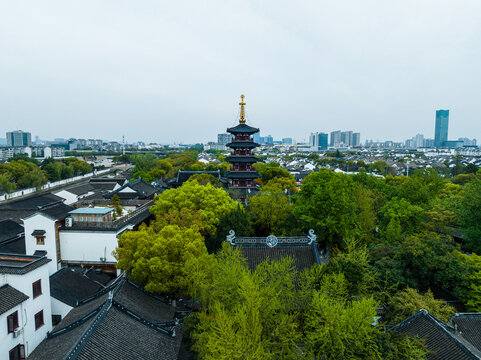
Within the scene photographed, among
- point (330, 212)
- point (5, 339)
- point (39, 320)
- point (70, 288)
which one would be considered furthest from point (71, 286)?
point (330, 212)

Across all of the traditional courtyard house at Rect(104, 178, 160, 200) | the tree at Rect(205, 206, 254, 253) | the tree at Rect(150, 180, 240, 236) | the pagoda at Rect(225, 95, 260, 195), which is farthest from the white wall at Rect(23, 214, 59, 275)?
the pagoda at Rect(225, 95, 260, 195)

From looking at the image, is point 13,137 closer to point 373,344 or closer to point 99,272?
point 99,272

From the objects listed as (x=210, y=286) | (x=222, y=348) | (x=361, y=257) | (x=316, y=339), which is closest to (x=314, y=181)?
(x=361, y=257)

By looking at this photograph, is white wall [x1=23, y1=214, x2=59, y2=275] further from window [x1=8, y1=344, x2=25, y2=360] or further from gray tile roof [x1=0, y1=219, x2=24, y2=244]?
window [x1=8, y1=344, x2=25, y2=360]

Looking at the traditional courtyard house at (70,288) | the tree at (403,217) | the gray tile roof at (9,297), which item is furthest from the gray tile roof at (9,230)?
the tree at (403,217)

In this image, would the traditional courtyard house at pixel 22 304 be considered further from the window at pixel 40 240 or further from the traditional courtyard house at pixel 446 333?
the traditional courtyard house at pixel 446 333

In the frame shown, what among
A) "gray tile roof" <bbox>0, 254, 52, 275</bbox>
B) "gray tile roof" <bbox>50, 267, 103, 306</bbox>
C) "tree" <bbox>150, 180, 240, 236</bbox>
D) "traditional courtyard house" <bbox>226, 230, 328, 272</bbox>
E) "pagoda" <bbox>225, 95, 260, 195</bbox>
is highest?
"pagoda" <bbox>225, 95, 260, 195</bbox>

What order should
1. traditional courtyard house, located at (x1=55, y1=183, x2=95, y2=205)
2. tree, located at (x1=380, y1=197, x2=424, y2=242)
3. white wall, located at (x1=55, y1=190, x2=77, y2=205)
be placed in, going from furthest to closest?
traditional courtyard house, located at (x1=55, y1=183, x2=95, y2=205), white wall, located at (x1=55, y1=190, x2=77, y2=205), tree, located at (x1=380, y1=197, x2=424, y2=242)
